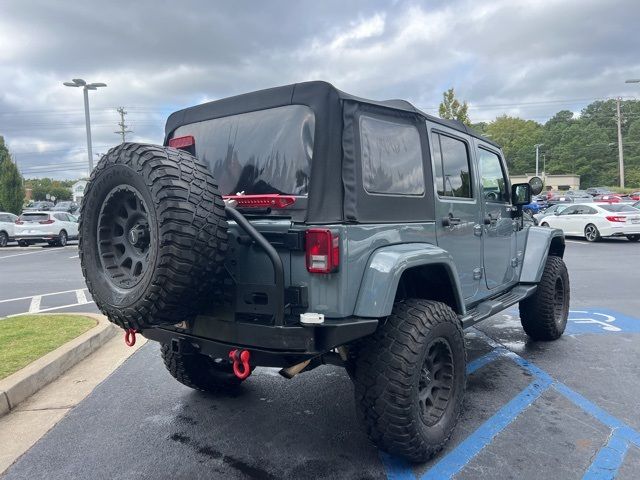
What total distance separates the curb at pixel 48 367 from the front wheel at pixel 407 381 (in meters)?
2.70

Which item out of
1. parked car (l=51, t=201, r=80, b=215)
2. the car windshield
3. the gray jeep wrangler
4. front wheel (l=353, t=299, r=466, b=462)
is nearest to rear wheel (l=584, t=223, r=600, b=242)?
the car windshield

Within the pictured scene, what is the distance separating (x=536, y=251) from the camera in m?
5.07

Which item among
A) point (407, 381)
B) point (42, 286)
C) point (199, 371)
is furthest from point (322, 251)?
point (42, 286)

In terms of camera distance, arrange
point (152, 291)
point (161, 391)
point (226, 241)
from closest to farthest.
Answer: point (152, 291) → point (226, 241) → point (161, 391)

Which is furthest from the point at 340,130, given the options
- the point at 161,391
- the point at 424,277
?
the point at 161,391

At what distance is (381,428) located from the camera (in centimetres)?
278

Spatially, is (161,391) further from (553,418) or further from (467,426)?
(553,418)

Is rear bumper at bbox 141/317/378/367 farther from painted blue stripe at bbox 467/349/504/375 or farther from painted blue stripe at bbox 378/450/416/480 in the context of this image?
painted blue stripe at bbox 467/349/504/375

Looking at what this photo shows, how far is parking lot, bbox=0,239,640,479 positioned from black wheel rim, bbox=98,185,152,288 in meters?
1.18

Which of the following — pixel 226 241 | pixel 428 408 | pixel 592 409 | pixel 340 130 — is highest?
pixel 340 130

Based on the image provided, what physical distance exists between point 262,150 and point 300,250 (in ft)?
2.58

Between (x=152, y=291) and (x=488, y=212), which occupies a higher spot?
(x=488, y=212)

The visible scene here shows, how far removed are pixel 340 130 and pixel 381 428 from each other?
1.69 m

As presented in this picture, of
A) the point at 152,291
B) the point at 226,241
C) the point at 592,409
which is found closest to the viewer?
the point at 152,291
